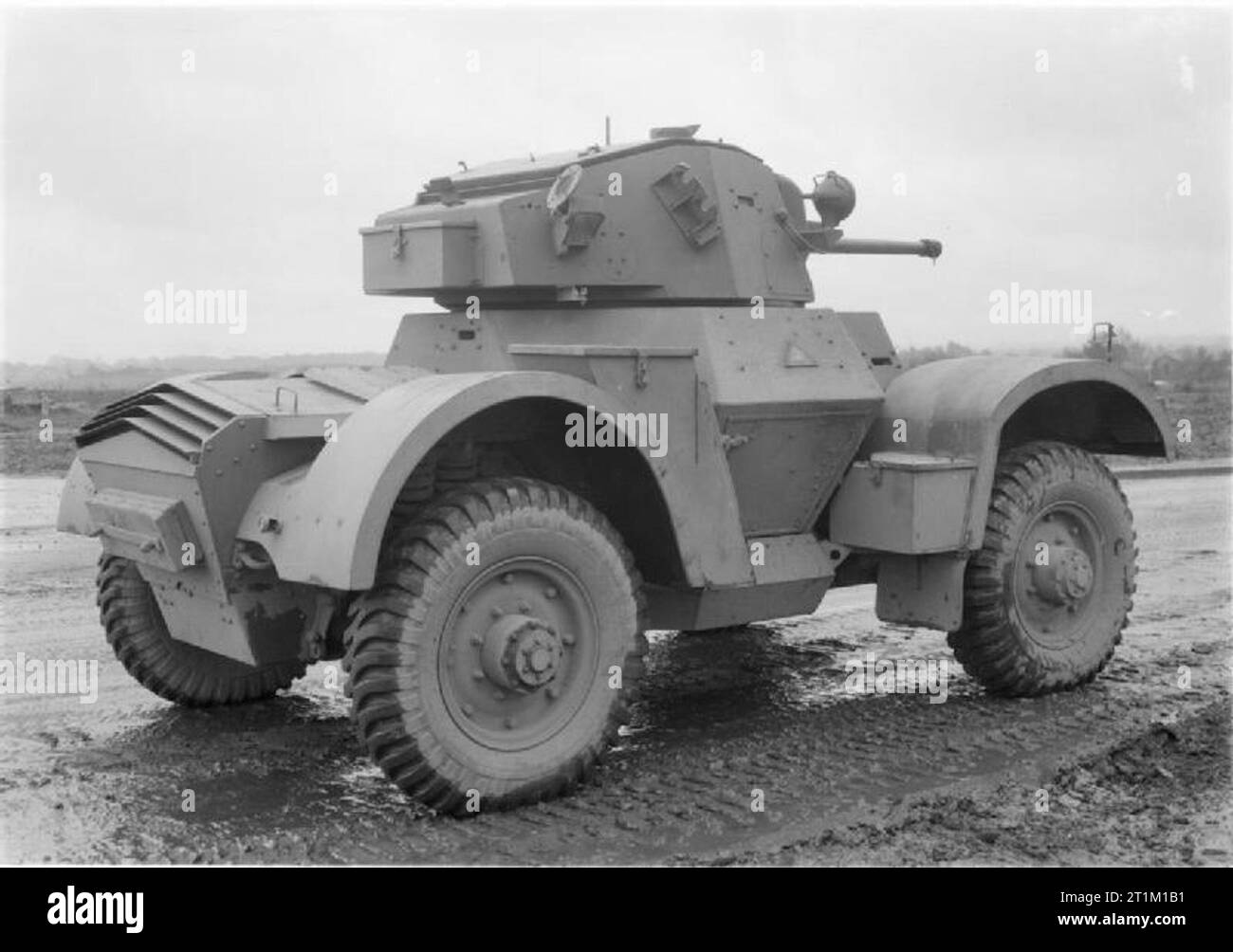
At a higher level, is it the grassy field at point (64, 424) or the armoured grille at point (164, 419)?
the armoured grille at point (164, 419)

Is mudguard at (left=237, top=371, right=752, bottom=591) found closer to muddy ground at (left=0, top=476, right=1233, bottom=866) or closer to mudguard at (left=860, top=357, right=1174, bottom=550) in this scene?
muddy ground at (left=0, top=476, right=1233, bottom=866)

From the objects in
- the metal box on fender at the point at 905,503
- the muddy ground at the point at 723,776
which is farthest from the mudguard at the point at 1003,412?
the muddy ground at the point at 723,776

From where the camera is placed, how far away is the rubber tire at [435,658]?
229 inches

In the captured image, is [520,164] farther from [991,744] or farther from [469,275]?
[991,744]

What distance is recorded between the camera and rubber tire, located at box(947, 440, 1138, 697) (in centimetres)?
781

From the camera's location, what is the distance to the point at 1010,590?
7.86 metres

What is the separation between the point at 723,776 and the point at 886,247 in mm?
3610

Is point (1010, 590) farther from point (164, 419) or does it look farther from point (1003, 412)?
point (164, 419)

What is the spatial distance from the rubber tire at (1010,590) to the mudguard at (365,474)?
2051mm

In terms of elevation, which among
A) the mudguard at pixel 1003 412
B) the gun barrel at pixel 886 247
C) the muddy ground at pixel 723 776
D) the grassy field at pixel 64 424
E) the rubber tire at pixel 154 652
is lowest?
the muddy ground at pixel 723 776

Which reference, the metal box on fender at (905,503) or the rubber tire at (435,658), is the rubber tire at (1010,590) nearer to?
the metal box on fender at (905,503)

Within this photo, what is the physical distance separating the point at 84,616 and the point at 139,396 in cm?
311

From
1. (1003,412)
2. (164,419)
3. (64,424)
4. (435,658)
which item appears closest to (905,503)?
(1003,412)

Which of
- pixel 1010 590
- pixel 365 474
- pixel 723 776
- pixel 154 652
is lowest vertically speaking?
pixel 723 776
